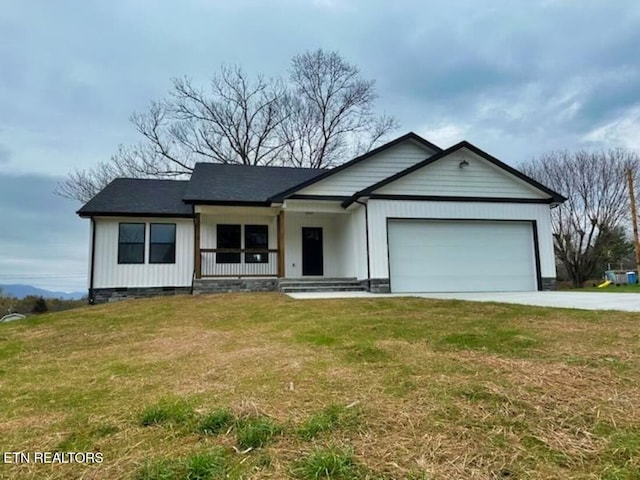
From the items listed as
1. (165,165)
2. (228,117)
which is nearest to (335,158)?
(228,117)

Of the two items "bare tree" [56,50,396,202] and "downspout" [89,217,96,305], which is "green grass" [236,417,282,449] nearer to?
"downspout" [89,217,96,305]

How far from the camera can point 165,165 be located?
78.9 feet

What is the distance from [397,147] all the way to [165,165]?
15.8m

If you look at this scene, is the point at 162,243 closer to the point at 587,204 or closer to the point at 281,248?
the point at 281,248

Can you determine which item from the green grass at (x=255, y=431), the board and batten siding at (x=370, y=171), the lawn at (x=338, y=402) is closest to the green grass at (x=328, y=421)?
the lawn at (x=338, y=402)

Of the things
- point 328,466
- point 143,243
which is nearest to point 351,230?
point 143,243

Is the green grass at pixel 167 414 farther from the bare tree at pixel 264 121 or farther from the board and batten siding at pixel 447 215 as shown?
the bare tree at pixel 264 121

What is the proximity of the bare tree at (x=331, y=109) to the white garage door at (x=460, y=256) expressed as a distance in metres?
14.6

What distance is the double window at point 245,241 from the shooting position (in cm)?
1412

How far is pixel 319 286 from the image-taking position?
12164 mm

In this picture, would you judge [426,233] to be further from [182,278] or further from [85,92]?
[85,92]

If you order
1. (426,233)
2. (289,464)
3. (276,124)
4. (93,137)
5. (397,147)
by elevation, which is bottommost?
(289,464)

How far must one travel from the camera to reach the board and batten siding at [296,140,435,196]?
512 inches

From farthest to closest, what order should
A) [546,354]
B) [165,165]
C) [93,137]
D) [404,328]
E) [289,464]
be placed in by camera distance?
[165,165]
[93,137]
[404,328]
[546,354]
[289,464]
